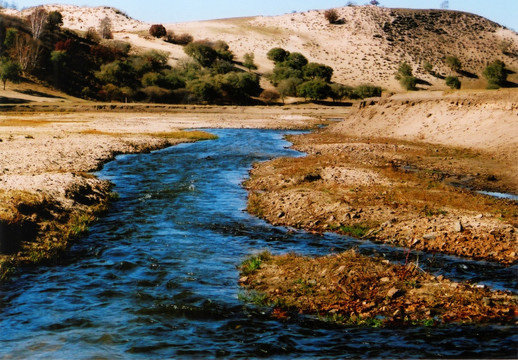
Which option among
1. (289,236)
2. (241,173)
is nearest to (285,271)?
(289,236)

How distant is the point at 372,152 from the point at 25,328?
3243cm

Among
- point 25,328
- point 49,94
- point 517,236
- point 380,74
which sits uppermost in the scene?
point 380,74

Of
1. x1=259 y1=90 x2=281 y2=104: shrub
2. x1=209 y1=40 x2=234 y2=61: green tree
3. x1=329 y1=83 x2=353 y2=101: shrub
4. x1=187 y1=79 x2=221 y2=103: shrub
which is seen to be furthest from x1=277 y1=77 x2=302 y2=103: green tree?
x1=209 y1=40 x2=234 y2=61: green tree

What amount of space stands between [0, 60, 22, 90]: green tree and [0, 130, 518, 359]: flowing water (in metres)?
97.8

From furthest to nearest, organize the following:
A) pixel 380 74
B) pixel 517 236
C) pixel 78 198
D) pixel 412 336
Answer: pixel 380 74 → pixel 78 198 → pixel 517 236 → pixel 412 336

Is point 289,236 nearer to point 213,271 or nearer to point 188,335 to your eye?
point 213,271

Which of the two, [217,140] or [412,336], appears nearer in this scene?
[412,336]

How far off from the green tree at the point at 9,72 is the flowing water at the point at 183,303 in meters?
97.8

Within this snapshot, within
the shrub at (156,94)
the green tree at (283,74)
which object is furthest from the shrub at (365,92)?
the shrub at (156,94)

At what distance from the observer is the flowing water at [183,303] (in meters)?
9.70

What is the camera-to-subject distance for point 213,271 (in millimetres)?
14539

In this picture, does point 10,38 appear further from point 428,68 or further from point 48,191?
point 428,68

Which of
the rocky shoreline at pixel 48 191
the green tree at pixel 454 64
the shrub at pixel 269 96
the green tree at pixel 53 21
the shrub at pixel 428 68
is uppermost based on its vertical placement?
the green tree at pixel 53 21

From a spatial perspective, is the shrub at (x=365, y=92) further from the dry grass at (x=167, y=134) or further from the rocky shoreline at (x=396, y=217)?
the rocky shoreline at (x=396, y=217)
